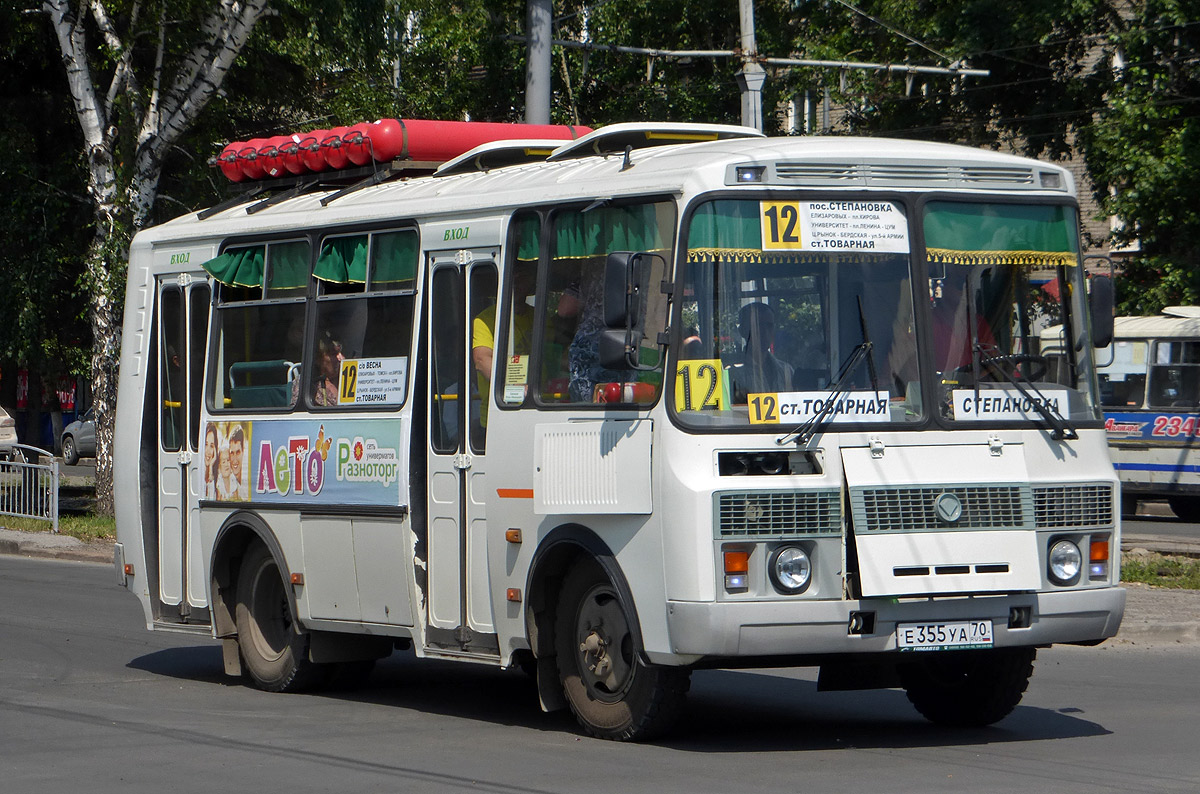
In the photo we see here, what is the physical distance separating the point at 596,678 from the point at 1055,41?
862 inches

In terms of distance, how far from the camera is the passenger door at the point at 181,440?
11.3m

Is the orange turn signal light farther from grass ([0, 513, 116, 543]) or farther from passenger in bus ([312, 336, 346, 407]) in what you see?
grass ([0, 513, 116, 543])

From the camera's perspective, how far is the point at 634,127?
9602mm

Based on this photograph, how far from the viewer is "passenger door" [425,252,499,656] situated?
9.16 meters

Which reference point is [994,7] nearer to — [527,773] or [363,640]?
[363,640]

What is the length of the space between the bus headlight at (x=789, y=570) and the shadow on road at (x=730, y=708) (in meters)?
0.92

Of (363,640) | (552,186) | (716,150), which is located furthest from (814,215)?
(363,640)

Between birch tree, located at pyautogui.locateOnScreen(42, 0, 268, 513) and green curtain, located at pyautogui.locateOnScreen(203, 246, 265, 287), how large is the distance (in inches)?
458

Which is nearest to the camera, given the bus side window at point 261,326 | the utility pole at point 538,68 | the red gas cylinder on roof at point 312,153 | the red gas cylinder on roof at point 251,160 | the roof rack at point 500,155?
the roof rack at point 500,155

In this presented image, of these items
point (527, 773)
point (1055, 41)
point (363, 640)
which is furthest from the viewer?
point (1055, 41)

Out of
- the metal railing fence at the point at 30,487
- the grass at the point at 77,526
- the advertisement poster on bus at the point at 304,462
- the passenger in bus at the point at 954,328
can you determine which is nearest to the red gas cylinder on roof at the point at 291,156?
the advertisement poster on bus at the point at 304,462

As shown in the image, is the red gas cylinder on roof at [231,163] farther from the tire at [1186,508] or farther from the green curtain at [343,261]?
the tire at [1186,508]

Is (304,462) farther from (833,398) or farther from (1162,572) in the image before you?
(1162,572)

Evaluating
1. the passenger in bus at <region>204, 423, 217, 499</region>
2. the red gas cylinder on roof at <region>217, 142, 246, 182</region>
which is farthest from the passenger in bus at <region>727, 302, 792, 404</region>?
the red gas cylinder on roof at <region>217, 142, 246, 182</region>
